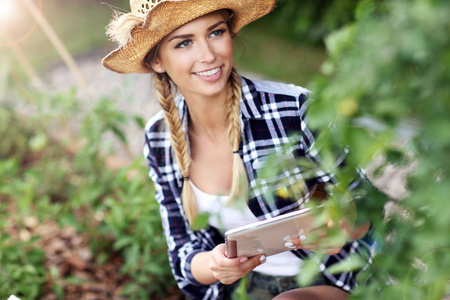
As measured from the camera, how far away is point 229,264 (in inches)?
60.6

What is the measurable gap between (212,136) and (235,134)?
0.19 m

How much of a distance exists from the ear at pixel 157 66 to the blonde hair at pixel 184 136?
1.9 inches

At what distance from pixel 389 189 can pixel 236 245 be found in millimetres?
1786

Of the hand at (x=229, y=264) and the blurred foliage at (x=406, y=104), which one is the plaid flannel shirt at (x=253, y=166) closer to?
the hand at (x=229, y=264)

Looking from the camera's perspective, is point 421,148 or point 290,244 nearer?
point 421,148

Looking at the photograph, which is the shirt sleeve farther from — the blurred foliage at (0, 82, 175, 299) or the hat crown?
the hat crown

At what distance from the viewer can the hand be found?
154 cm

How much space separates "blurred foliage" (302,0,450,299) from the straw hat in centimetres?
92

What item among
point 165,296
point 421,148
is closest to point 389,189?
point 165,296

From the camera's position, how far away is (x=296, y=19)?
19.0ft

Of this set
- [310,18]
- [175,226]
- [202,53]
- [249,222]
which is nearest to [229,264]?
[249,222]

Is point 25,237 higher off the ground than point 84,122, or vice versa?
point 84,122

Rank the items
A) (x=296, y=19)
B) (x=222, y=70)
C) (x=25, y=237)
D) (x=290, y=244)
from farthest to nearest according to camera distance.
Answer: (x=296, y=19) → (x=25, y=237) → (x=222, y=70) → (x=290, y=244)

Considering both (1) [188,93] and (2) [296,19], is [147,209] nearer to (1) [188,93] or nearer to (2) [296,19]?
(1) [188,93]
